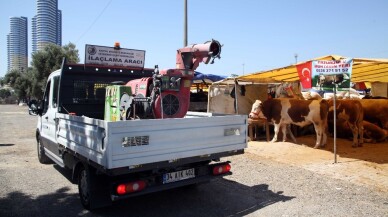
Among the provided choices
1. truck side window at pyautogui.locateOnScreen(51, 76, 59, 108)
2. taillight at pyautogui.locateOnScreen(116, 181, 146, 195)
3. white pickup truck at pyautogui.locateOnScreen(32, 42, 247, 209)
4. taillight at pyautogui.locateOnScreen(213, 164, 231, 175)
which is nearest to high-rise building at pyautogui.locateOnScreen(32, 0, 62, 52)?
truck side window at pyautogui.locateOnScreen(51, 76, 59, 108)

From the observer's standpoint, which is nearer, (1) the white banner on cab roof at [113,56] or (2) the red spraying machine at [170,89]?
(2) the red spraying machine at [170,89]

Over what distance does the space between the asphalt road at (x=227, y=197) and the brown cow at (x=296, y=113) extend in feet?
9.92

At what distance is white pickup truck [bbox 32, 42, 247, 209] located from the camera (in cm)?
367

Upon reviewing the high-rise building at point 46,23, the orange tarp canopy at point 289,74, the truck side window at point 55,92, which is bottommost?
the truck side window at point 55,92

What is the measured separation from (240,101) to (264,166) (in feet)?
15.7

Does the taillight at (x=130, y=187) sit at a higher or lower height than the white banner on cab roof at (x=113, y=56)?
lower

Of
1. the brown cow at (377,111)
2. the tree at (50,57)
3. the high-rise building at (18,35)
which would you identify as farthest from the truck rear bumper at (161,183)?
the high-rise building at (18,35)

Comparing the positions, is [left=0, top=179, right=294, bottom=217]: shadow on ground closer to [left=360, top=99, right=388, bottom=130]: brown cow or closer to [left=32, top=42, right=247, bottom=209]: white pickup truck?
[left=32, top=42, right=247, bottom=209]: white pickup truck

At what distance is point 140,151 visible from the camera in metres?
3.78

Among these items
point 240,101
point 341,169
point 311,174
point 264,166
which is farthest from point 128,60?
Result: point 240,101

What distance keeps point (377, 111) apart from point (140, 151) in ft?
34.0

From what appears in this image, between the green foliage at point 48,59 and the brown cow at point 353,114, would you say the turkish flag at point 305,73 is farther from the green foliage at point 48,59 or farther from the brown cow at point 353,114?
the green foliage at point 48,59

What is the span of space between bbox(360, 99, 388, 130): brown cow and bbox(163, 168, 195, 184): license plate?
9.30 m

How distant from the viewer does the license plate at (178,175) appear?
424cm
